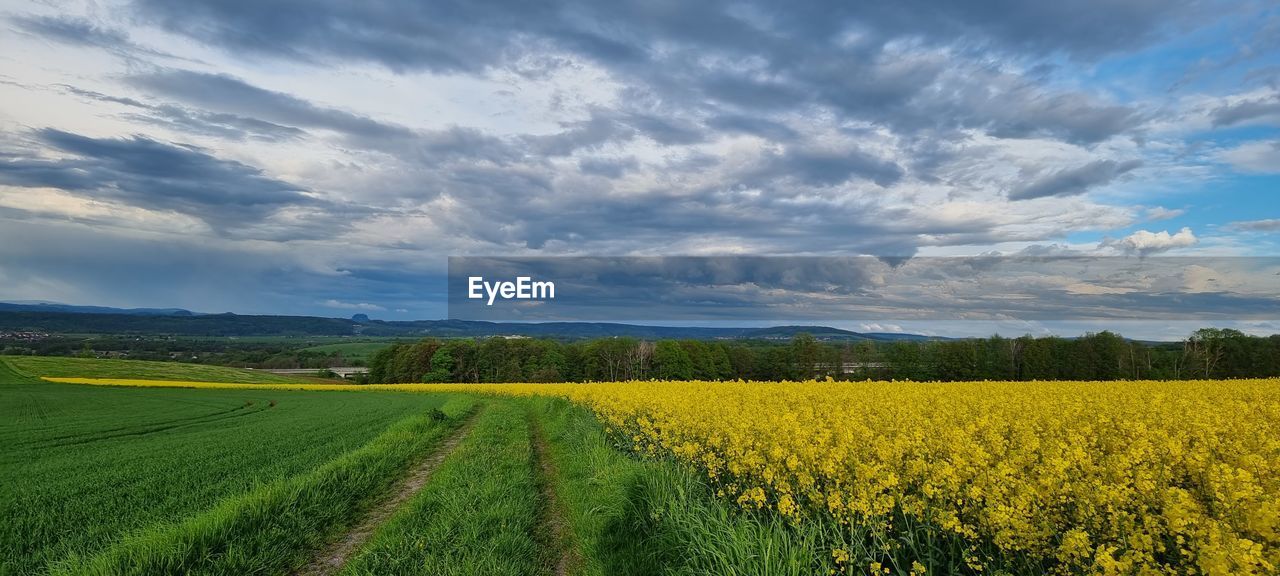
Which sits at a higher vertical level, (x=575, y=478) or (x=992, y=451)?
(x=992, y=451)

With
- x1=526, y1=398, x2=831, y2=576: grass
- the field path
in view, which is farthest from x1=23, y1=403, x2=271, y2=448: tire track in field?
x1=526, y1=398, x2=831, y2=576: grass

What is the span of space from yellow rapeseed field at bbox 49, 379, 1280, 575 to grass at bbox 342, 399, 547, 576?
8.33ft

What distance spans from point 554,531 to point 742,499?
344cm

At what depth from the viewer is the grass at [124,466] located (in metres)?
8.88

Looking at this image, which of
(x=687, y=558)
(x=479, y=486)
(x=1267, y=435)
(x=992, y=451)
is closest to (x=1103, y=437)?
(x=1267, y=435)

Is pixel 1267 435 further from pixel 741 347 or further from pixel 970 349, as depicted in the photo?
pixel 741 347

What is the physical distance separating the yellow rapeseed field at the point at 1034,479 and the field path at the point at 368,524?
461 cm

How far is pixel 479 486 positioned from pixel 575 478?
183 cm

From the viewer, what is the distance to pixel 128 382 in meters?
66.6

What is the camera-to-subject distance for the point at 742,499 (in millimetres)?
6367

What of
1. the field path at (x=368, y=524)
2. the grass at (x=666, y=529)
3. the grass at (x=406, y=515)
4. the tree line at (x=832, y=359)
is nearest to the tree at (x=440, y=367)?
the tree line at (x=832, y=359)

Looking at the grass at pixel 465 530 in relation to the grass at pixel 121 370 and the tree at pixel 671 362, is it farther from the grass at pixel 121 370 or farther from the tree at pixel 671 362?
the grass at pixel 121 370

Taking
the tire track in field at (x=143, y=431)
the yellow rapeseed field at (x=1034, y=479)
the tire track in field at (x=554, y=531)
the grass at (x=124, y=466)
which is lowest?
the tire track in field at (x=143, y=431)

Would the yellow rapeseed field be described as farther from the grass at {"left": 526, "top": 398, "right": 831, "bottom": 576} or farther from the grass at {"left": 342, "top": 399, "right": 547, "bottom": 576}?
the grass at {"left": 342, "top": 399, "right": 547, "bottom": 576}
